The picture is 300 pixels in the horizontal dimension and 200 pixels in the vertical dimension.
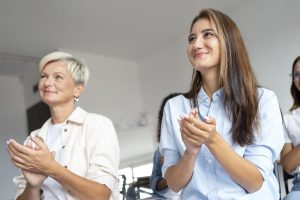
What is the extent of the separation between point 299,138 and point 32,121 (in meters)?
3.34

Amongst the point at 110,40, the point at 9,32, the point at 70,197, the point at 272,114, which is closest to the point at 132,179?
the point at 110,40

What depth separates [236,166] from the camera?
0.84m

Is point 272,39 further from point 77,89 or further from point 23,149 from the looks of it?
point 23,149

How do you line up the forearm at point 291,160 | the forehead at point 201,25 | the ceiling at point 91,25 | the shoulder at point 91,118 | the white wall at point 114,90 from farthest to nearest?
the white wall at point 114,90
the ceiling at point 91,25
the forearm at point 291,160
the shoulder at point 91,118
the forehead at point 201,25

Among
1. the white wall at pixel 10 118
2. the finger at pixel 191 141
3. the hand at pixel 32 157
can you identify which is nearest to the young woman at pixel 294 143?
the finger at pixel 191 141

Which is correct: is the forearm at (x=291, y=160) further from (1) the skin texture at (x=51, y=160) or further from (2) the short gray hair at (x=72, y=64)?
(2) the short gray hair at (x=72, y=64)

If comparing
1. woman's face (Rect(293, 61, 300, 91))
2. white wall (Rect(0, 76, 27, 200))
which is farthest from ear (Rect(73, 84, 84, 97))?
white wall (Rect(0, 76, 27, 200))

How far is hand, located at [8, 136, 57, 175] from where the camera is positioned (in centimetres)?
96

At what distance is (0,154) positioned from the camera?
3977mm

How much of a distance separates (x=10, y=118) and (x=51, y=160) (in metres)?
3.58

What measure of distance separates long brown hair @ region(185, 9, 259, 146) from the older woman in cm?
37

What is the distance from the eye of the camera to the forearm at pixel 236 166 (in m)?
0.83

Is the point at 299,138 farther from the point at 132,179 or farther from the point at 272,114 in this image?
the point at 132,179

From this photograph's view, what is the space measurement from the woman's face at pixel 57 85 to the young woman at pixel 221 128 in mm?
453
